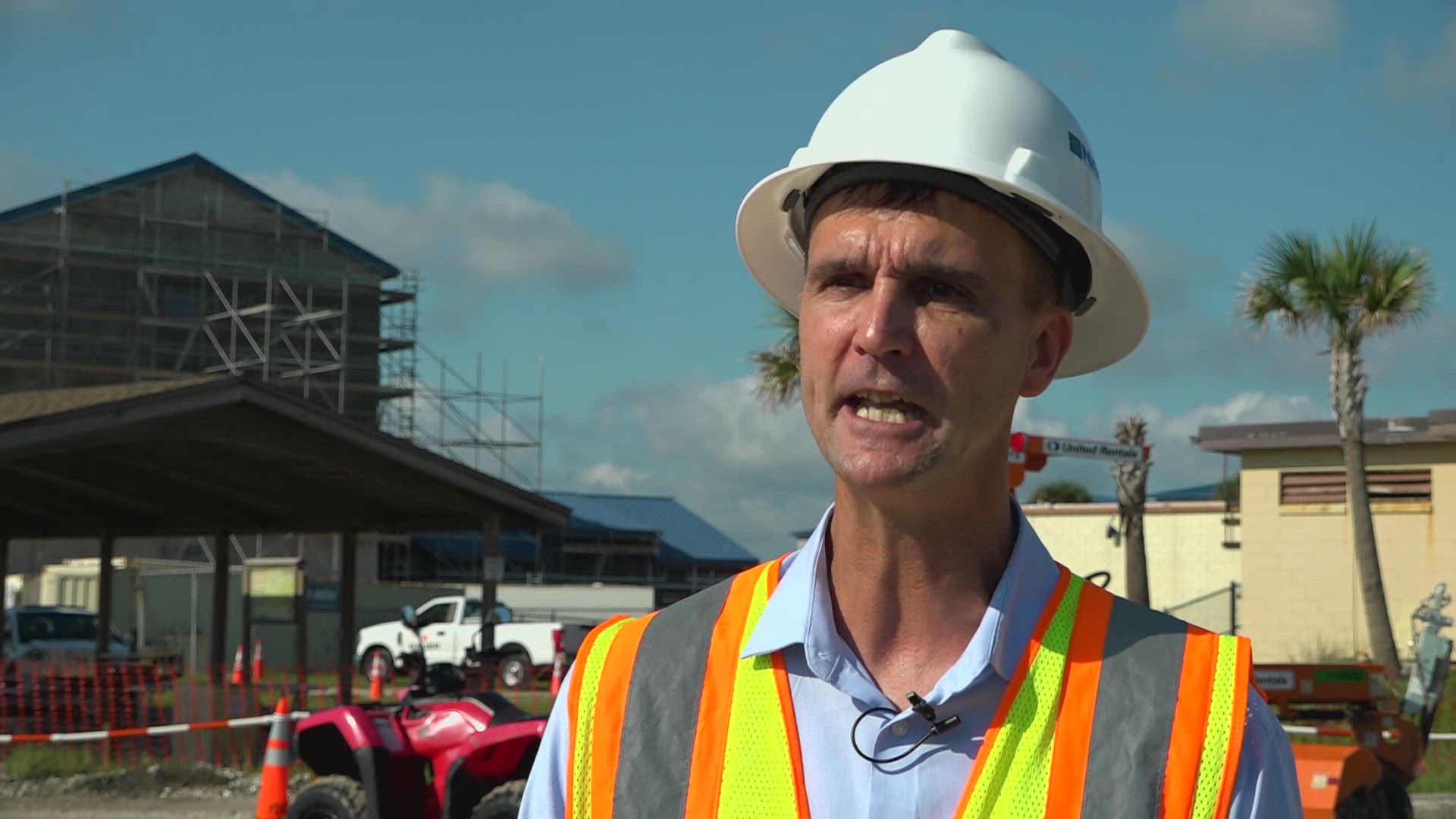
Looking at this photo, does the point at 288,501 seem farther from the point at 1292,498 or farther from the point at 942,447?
the point at 942,447

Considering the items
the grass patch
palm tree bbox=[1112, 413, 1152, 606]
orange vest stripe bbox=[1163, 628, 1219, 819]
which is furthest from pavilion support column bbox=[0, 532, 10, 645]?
orange vest stripe bbox=[1163, 628, 1219, 819]

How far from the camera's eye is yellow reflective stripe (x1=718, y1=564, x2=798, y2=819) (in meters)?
1.97

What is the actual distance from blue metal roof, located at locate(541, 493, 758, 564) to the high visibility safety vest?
5520cm

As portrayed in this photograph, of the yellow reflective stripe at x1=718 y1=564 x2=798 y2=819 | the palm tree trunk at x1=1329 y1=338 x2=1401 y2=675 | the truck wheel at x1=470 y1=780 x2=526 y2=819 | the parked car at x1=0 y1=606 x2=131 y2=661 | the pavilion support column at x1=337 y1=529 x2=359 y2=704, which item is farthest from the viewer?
the parked car at x1=0 y1=606 x2=131 y2=661

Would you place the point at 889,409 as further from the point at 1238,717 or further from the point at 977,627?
the point at 1238,717

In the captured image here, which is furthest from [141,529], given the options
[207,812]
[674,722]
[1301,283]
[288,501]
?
[674,722]

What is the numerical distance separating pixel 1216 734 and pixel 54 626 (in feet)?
101

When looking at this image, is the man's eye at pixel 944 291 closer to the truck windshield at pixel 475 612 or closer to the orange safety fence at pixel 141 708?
the orange safety fence at pixel 141 708

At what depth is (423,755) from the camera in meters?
9.76

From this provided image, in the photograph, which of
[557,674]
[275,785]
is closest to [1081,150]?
[275,785]

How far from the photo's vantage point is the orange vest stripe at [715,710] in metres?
2.01

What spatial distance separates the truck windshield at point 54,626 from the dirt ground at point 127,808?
1588 cm

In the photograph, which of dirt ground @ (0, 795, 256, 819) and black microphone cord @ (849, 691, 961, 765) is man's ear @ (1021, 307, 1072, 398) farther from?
dirt ground @ (0, 795, 256, 819)

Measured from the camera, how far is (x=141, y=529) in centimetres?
2664
